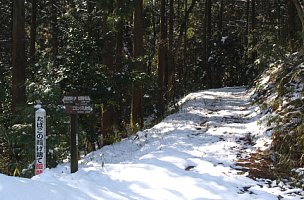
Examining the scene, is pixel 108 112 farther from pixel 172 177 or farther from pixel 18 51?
pixel 172 177

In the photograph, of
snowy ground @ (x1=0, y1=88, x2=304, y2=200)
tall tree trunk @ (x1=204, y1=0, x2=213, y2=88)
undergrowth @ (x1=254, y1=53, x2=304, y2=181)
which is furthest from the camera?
tall tree trunk @ (x1=204, y1=0, x2=213, y2=88)

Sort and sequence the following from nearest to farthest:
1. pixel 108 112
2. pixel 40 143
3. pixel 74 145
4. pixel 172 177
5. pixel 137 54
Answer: pixel 172 177
pixel 74 145
pixel 40 143
pixel 137 54
pixel 108 112

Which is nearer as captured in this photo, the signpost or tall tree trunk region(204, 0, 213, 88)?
the signpost

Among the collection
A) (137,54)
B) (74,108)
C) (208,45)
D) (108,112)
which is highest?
(208,45)

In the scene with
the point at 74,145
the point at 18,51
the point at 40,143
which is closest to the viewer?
the point at 74,145

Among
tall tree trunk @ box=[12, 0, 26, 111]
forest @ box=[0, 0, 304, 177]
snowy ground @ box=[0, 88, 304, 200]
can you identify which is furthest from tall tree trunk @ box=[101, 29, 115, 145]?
snowy ground @ box=[0, 88, 304, 200]

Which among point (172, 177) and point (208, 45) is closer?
point (172, 177)

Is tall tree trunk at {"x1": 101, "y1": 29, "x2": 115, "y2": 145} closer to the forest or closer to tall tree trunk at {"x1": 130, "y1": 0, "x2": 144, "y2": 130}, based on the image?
the forest

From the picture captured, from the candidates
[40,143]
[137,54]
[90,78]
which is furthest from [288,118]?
[137,54]

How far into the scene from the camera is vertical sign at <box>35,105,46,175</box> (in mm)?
6832

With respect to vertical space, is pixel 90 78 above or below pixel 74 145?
above

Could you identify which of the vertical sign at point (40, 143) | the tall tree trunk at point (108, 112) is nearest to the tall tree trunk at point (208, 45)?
the tall tree trunk at point (108, 112)

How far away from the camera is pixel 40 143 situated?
6.92 m

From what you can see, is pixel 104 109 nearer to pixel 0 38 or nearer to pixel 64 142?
pixel 64 142
